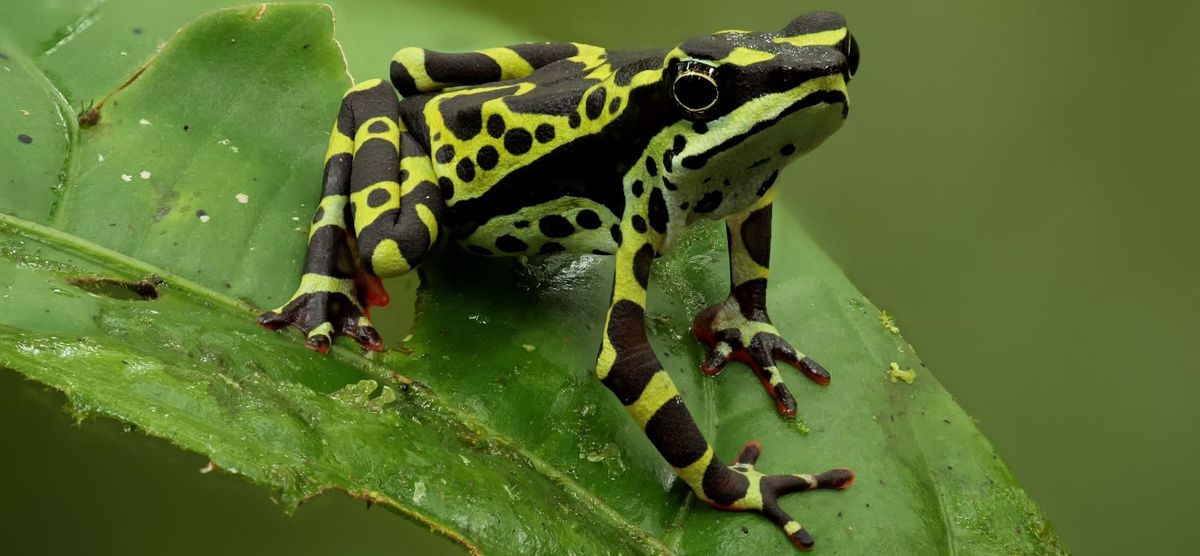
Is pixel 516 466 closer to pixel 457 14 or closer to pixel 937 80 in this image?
pixel 457 14

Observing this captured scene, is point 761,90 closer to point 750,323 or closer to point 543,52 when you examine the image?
point 750,323

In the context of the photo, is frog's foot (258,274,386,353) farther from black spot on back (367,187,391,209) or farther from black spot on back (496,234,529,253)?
black spot on back (496,234,529,253)

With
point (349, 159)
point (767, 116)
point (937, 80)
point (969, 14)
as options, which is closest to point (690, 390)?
point (767, 116)

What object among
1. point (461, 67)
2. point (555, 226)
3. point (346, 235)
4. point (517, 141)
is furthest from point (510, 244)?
point (461, 67)

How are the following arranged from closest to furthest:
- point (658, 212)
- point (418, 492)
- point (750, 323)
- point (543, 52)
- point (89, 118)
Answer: point (418, 492)
point (658, 212)
point (89, 118)
point (750, 323)
point (543, 52)

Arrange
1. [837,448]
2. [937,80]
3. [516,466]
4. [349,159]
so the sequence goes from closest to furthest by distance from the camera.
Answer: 1. [516,466]
2. [837,448]
3. [349,159]
4. [937,80]

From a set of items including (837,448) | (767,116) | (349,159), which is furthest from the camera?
(349,159)

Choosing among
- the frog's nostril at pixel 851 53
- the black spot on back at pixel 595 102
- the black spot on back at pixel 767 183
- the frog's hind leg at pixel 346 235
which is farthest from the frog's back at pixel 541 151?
the frog's nostril at pixel 851 53
